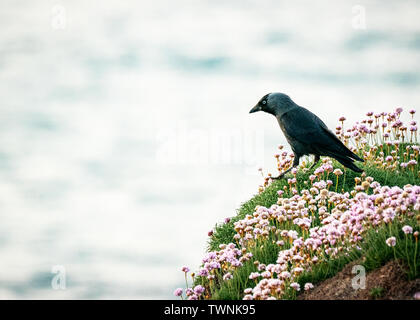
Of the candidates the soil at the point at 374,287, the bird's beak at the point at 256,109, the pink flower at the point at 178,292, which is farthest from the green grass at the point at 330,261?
the bird's beak at the point at 256,109

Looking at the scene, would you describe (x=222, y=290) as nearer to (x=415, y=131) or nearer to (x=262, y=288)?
(x=262, y=288)

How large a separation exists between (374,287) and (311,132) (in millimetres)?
5373

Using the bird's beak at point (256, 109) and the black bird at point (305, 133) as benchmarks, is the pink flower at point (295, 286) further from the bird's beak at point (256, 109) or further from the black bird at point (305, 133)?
the bird's beak at point (256, 109)

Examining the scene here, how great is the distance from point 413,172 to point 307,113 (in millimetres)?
2725

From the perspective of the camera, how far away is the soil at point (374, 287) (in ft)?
18.0

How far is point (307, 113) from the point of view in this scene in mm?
11031

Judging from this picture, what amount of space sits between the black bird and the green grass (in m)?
0.56

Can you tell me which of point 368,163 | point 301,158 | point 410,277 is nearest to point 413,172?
point 368,163

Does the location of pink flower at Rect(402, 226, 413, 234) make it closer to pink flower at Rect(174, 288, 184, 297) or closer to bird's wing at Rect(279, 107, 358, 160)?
pink flower at Rect(174, 288, 184, 297)

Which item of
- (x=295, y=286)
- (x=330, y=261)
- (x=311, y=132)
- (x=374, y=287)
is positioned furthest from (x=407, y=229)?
(x=311, y=132)

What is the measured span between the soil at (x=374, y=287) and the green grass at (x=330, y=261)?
0.13 m

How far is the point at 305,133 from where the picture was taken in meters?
10.6

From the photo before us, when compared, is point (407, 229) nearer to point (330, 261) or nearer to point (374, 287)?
point (374, 287)
